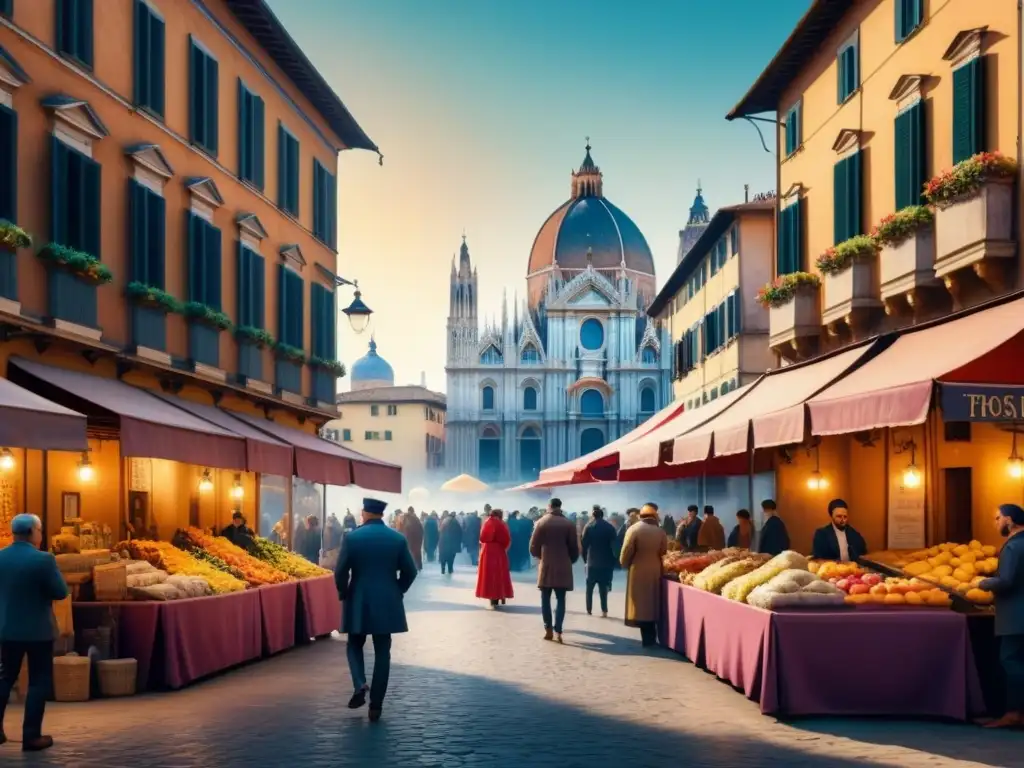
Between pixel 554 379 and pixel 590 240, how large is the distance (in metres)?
15.7

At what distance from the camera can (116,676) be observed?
42.5 ft

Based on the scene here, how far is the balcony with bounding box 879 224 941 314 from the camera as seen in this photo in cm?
1666

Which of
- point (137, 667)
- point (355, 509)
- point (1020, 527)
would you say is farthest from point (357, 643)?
point (355, 509)

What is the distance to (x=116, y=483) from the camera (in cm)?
1784

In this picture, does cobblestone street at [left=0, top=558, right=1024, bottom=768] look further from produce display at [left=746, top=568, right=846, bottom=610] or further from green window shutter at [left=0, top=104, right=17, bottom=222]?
green window shutter at [left=0, top=104, right=17, bottom=222]

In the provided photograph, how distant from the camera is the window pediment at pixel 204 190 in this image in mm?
20591

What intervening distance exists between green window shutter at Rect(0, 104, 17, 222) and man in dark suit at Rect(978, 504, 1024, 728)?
9.87 meters

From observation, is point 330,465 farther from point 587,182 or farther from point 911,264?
point 587,182

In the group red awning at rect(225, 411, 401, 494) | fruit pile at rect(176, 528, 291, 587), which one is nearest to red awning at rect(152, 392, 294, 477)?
red awning at rect(225, 411, 401, 494)

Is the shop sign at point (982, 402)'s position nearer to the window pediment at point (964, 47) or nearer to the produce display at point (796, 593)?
the produce display at point (796, 593)

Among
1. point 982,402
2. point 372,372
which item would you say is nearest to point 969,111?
point 982,402

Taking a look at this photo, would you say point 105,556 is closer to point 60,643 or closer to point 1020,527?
point 60,643

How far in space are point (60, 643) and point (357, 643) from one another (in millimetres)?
3000

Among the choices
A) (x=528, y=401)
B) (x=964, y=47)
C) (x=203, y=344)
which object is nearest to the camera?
(x=964, y=47)
